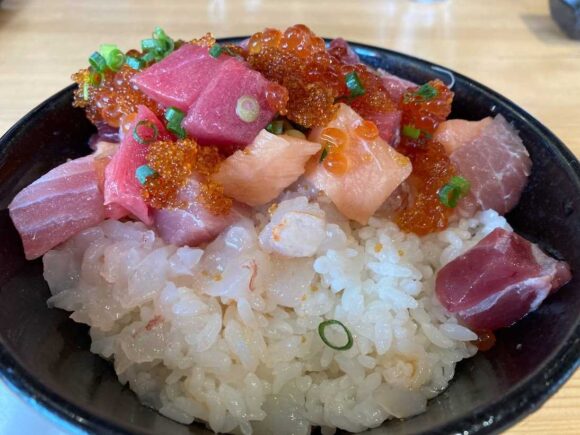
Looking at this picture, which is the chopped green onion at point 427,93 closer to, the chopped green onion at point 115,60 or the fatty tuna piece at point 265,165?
the fatty tuna piece at point 265,165

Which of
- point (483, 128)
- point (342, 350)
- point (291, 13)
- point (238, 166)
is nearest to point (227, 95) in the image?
point (238, 166)

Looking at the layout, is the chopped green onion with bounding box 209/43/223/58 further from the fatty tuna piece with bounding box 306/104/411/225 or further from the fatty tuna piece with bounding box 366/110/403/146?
the fatty tuna piece with bounding box 366/110/403/146

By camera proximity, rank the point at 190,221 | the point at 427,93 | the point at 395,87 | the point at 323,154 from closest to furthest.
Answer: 1. the point at 190,221
2. the point at 323,154
3. the point at 427,93
4. the point at 395,87

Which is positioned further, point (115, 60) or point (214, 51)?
point (115, 60)

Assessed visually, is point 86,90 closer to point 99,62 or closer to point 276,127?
point 99,62

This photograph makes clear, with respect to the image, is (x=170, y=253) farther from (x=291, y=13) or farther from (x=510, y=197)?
(x=291, y=13)

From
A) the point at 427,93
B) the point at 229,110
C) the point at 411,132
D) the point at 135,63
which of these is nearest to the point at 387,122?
the point at 411,132
